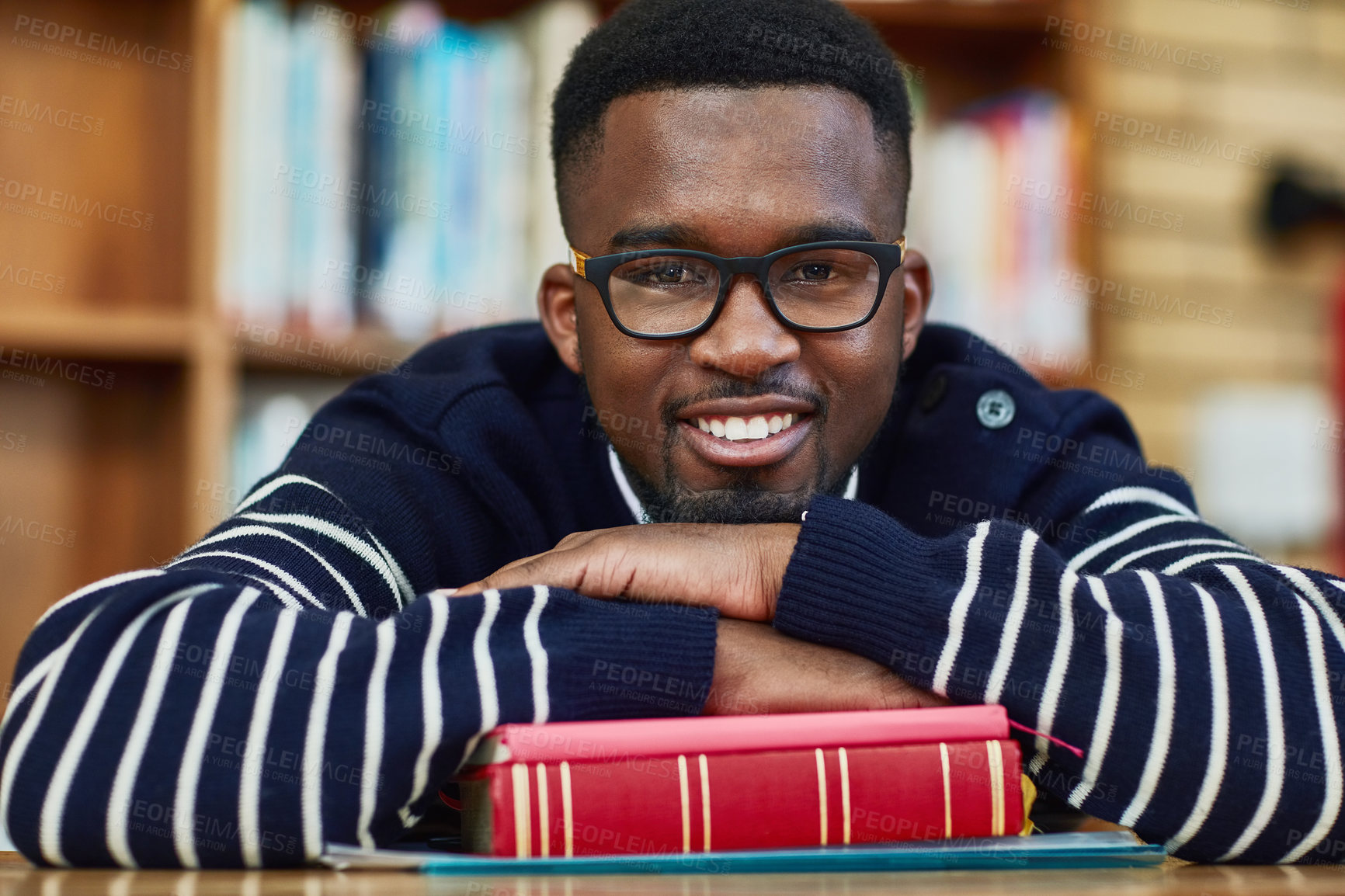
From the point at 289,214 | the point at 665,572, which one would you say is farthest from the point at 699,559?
the point at 289,214

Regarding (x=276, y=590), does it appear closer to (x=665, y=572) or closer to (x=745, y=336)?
(x=665, y=572)

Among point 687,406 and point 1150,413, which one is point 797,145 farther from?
point 1150,413

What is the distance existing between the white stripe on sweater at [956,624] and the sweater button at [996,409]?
0.43 metres

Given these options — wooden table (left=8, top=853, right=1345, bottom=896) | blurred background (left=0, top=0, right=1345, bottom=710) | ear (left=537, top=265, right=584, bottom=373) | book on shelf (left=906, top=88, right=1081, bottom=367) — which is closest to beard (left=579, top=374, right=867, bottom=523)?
ear (left=537, top=265, right=584, bottom=373)

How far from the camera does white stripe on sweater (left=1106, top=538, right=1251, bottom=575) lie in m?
1.15

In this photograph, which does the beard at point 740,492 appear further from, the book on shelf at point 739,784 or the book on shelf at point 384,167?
the book on shelf at point 384,167

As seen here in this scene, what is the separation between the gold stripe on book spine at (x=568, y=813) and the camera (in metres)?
0.77

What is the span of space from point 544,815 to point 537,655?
12cm

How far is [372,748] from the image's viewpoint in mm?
Answer: 807

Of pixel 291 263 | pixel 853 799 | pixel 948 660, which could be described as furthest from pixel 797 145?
pixel 291 263

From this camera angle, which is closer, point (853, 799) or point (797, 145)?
point (853, 799)

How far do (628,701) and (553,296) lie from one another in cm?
68

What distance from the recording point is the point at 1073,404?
137 centimetres

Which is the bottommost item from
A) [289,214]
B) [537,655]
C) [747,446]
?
[537,655]
